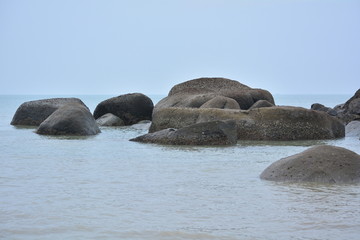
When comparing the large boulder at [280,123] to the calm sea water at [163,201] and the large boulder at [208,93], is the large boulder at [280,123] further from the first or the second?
the large boulder at [208,93]

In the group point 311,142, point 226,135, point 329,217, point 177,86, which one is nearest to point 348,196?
point 329,217

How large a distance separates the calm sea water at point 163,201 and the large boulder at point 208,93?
11261mm

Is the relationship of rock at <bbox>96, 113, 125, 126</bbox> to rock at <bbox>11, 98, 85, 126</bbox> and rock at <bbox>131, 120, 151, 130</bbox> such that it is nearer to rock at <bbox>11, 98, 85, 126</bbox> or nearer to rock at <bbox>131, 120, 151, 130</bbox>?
rock at <bbox>131, 120, 151, 130</bbox>

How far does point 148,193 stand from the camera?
26.4 ft

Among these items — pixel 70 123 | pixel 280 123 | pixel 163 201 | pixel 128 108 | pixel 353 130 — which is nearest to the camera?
pixel 163 201

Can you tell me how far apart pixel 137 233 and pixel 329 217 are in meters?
2.04

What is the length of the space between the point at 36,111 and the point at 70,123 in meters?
7.63

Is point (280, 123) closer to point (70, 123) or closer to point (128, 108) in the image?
point (70, 123)

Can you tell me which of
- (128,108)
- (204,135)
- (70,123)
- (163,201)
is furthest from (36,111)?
(163,201)

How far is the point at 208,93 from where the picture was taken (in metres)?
24.6

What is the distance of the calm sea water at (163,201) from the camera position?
6.03m

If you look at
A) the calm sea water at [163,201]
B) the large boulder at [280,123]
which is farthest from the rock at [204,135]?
the calm sea water at [163,201]

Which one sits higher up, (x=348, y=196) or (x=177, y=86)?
(x=177, y=86)

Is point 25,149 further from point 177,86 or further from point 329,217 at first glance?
point 177,86
